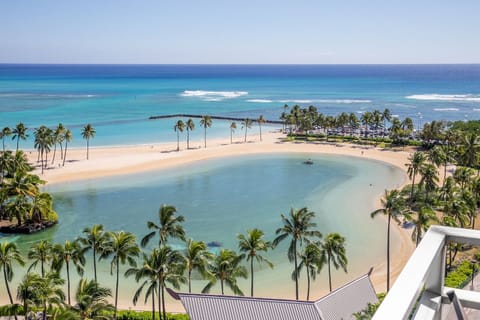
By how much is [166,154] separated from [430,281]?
83.4 metres

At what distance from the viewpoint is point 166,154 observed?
85688 millimetres

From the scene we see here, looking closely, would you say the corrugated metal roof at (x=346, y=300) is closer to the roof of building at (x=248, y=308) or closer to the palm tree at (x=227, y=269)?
the roof of building at (x=248, y=308)

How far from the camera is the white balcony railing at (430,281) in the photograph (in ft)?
10.5

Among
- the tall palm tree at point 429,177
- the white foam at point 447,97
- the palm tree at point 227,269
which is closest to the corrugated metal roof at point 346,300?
the palm tree at point 227,269

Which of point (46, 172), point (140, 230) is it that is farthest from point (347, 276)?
point (46, 172)

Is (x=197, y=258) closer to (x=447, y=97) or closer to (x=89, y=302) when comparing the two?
(x=89, y=302)

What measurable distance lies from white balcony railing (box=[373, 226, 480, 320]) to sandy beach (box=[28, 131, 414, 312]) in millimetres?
56277

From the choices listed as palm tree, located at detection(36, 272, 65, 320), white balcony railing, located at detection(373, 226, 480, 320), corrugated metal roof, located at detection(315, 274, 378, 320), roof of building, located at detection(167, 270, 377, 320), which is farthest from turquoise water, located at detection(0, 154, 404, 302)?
white balcony railing, located at detection(373, 226, 480, 320)

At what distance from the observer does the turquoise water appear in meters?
A: 42.8

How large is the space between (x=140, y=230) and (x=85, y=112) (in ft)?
329

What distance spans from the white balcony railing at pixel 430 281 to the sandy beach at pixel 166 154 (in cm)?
5628

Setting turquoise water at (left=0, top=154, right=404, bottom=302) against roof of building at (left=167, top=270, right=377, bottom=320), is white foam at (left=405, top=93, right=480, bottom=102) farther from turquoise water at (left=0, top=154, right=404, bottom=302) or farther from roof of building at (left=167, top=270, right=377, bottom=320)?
roof of building at (left=167, top=270, right=377, bottom=320)

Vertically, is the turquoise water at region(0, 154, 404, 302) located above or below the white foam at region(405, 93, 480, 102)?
below

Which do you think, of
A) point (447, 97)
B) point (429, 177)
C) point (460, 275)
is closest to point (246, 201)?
point (429, 177)
